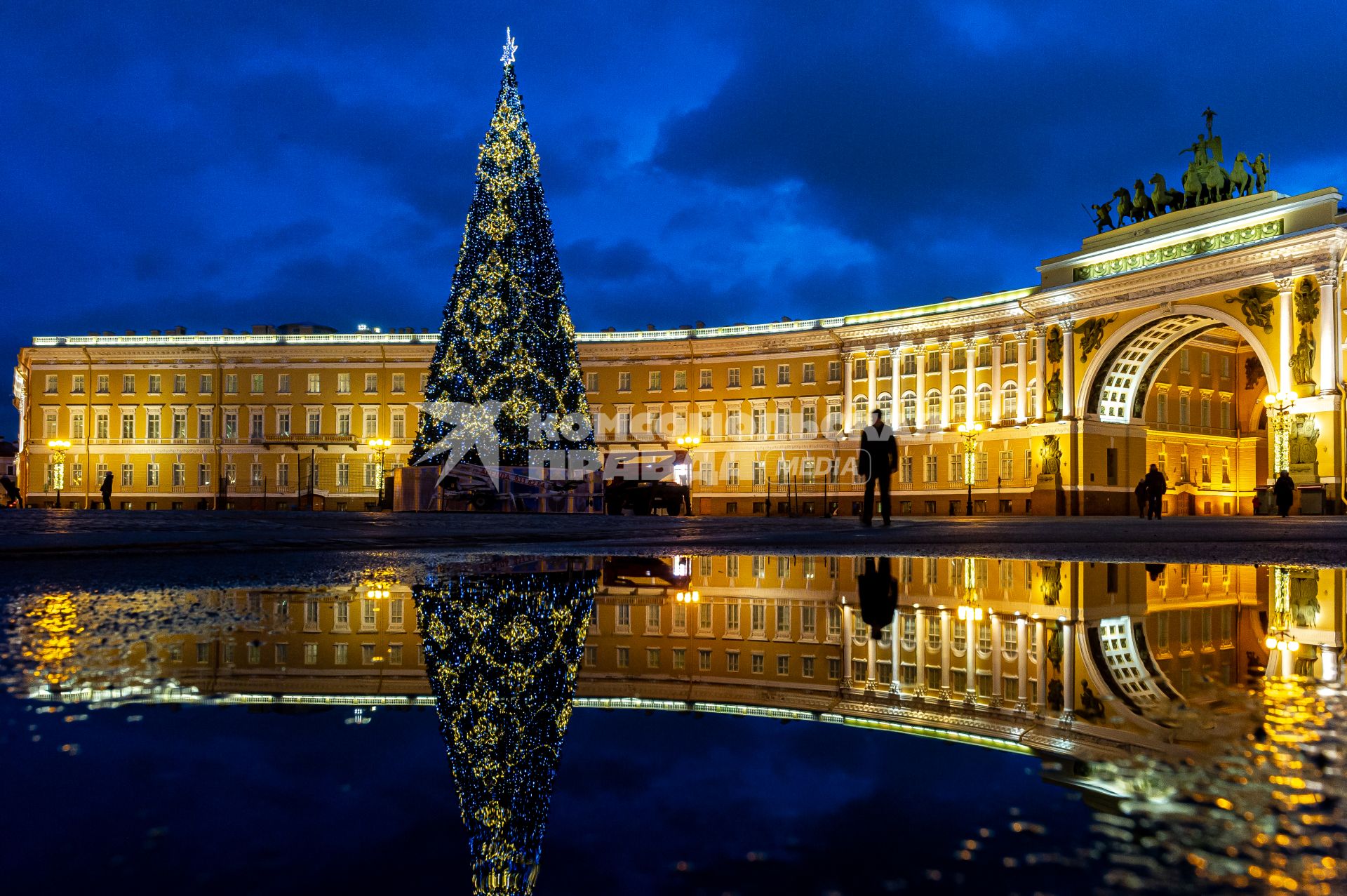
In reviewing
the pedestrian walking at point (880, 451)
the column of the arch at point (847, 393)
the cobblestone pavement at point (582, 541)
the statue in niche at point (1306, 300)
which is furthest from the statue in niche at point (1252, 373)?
the pedestrian walking at point (880, 451)

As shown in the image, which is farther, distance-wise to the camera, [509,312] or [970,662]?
[509,312]

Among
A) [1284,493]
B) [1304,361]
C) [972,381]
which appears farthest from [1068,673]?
[972,381]

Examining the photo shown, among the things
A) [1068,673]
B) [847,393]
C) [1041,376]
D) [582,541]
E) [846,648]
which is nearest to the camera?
[1068,673]

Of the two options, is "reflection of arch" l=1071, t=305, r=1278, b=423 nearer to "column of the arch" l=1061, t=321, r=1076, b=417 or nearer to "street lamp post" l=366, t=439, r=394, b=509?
"column of the arch" l=1061, t=321, r=1076, b=417

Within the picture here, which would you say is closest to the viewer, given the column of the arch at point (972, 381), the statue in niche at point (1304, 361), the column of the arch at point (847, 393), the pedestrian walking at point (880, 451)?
the pedestrian walking at point (880, 451)

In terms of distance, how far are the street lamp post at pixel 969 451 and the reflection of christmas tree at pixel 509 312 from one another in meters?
18.8

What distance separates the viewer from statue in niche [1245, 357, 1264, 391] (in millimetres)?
45969

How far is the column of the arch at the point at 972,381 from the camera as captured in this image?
4247cm

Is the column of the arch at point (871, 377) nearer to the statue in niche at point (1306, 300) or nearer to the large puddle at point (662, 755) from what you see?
the statue in niche at point (1306, 300)

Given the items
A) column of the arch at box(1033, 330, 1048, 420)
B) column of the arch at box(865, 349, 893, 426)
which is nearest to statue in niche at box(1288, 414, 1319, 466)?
column of the arch at box(1033, 330, 1048, 420)

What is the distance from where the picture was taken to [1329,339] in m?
29.7

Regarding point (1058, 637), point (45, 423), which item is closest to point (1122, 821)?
point (1058, 637)

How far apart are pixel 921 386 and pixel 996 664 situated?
43.7 meters

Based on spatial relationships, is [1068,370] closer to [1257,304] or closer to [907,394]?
[1257,304]
